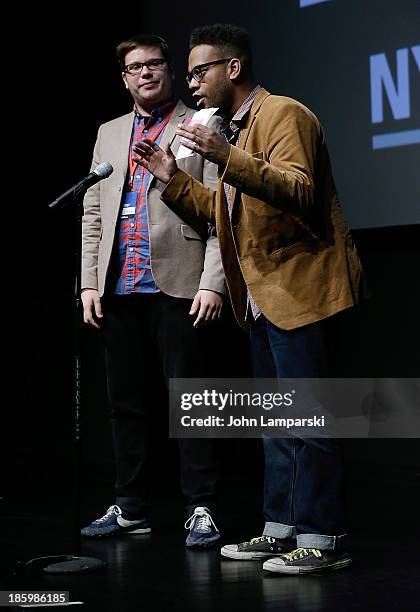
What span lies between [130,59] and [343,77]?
54.9 inches

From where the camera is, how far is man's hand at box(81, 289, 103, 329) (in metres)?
3.40

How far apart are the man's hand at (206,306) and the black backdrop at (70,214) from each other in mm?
1404

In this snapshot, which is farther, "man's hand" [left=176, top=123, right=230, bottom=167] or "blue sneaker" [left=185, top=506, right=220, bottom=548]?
"blue sneaker" [left=185, top=506, right=220, bottom=548]

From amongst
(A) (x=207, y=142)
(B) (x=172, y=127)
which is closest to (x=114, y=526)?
(B) (x=172, y=127)

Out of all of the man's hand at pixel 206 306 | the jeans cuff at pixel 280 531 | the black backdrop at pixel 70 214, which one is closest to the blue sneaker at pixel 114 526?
the jeans cuff at pixel 280 531

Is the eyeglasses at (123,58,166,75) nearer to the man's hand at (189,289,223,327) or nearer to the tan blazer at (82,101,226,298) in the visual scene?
the tan blazer at (82,101,226,298)

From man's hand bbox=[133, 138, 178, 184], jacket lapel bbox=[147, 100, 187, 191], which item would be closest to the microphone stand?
man's hand bbox=[133, 138, 178, 184]

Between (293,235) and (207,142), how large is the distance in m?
0.37

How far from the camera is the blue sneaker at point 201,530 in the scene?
3115mm

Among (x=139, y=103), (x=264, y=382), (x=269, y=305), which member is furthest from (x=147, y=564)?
(x=139, y=103)

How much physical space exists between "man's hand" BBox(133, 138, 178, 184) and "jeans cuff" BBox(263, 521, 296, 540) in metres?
1.00

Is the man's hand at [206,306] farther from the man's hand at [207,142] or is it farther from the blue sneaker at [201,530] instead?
the man's hand at [207,142]

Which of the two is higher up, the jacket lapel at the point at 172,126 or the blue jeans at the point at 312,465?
the jacket lapel at the point at 172,126

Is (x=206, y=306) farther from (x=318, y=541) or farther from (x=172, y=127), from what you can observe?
(x=318, y=541)
